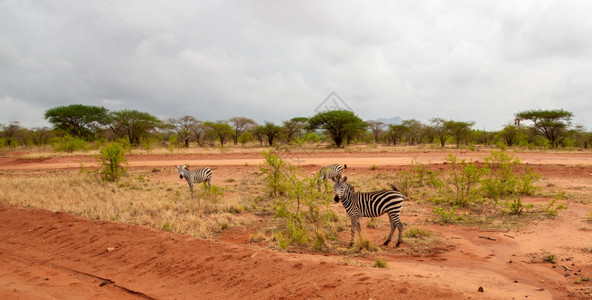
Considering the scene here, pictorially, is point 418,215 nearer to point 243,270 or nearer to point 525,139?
point 243,270

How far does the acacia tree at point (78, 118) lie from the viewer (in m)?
46.9

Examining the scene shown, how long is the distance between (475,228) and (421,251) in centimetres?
285

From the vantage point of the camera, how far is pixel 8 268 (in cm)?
722

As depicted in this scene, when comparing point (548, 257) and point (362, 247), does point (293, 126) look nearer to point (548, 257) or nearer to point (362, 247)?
point (362, 247)

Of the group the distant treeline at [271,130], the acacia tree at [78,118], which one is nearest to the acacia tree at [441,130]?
the distant treeline at [271,130]

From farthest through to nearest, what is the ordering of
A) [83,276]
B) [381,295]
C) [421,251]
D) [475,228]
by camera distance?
[475,228] < [421,251] < [83,276] < [381,295]

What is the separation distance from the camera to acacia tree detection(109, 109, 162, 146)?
44.3 metres

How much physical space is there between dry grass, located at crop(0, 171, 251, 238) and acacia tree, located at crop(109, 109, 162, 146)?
29.1 metres

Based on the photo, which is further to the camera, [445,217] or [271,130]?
[271,130]

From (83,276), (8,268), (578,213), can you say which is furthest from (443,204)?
(8,268)

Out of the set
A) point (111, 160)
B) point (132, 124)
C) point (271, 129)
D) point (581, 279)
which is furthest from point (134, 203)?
point (271, 129)

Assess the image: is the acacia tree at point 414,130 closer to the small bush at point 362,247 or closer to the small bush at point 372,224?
the small bush at point 372,224

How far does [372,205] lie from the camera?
25.9 ft

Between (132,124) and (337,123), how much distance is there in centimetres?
2813
